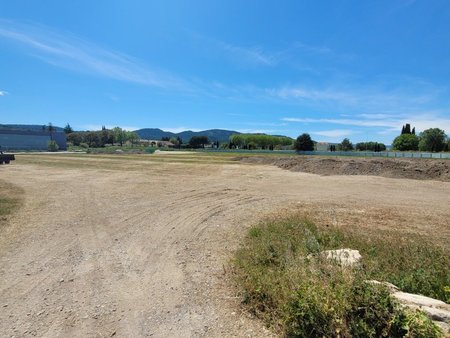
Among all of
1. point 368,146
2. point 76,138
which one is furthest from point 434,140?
point 76,138

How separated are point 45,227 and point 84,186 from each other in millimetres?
11109

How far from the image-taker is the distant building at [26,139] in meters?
134

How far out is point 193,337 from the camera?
4656 millimetres

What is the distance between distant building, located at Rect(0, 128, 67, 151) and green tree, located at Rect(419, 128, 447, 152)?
15766 cm

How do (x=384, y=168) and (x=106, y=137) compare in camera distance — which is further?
(x=106, y=137)

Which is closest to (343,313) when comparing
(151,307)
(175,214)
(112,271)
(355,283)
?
(355,283)

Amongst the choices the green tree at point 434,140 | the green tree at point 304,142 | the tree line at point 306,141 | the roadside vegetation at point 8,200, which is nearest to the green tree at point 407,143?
the tree line at point 306,141

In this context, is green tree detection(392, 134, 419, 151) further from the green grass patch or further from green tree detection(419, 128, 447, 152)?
the green grass patch

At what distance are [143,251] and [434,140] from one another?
11166 cm

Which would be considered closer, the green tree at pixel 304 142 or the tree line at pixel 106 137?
the green tree at pixel 304 142

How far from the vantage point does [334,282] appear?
4.81m

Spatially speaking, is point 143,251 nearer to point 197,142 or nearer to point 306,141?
point 306,141

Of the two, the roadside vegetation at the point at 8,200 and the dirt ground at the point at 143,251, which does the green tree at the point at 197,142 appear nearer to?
the roadside vegetation at the point at 8,200

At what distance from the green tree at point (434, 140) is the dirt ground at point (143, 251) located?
308 feet
